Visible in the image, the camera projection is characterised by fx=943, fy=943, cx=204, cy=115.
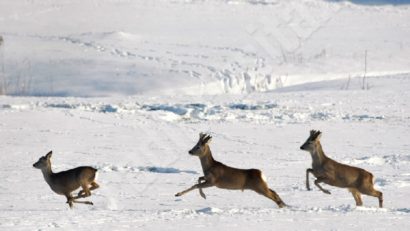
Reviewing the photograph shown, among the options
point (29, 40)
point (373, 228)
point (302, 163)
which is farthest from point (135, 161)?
point (29, 40)

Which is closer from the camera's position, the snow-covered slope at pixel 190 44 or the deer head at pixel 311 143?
the deer head at pixel 311 143

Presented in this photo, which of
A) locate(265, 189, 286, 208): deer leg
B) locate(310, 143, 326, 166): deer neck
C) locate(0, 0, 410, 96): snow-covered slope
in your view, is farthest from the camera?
locate(0, 0, 410, 96): snow-covered slope

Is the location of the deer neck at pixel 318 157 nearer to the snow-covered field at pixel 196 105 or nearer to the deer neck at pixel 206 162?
the snow-covered field at pixel 196 105

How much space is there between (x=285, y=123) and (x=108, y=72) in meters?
7.96

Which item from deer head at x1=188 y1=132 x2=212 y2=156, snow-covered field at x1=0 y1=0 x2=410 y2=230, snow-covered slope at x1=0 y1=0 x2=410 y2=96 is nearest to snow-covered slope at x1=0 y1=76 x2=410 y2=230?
snow-covered field at x1=0 y1=0 x2=410 y2=230

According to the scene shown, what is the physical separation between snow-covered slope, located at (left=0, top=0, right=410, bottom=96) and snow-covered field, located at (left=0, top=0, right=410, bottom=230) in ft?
0.25

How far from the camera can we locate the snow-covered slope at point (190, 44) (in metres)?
25.9

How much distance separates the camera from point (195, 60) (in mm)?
28109

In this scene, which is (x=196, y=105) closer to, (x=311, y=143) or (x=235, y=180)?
(x=311, y=143)

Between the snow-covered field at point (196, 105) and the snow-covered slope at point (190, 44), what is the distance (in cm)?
8

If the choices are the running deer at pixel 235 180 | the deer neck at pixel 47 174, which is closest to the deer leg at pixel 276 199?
the running deer at pixel 235 180

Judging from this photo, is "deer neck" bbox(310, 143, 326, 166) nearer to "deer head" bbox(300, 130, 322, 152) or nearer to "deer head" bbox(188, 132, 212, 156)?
"deer head" bbox(300, 130, 322, 152)

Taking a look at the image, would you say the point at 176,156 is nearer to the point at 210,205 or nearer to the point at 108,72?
the point at 210,205

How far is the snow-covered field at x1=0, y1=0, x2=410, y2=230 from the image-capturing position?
10758 mm
